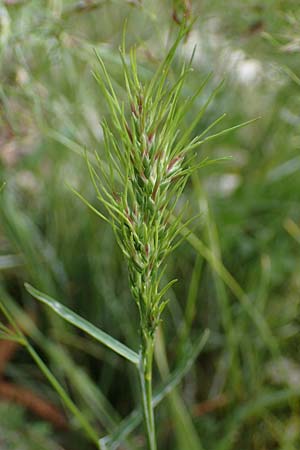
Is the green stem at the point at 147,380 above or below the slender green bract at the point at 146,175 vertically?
below

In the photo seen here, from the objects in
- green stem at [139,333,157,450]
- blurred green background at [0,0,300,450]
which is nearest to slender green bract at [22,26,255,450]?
green stem at [139,333,157,450]

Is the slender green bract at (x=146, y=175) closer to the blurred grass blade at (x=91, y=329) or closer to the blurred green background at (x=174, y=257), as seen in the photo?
the blurred grass blade at (x=91, y=329)

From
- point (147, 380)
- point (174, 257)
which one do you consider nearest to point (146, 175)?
point (147, 380)

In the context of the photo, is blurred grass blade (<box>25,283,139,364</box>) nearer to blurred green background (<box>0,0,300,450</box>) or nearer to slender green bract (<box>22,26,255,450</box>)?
slender green bract (<box>22,26,255,450</box>)

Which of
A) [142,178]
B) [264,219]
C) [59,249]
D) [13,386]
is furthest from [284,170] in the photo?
[142,178]

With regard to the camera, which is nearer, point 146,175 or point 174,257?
point 146,175

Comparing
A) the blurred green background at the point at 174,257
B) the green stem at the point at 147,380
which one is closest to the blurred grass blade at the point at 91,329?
the green stem at the point at 147,380

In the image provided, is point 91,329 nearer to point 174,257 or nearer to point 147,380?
point 147,380

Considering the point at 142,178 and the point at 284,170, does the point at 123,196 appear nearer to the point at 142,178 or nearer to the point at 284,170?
the point at 142,178
